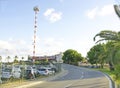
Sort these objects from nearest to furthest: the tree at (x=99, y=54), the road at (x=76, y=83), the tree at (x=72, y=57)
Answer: the road at (x=76, y=83) < the tree at (x=99, y=54) < the tree at (x=72, y=57)

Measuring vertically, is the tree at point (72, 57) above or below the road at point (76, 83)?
above

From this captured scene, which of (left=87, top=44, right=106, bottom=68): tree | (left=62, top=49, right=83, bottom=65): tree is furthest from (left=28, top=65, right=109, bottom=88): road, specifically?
(left=62, top=49, right=83, bottom=65): tree

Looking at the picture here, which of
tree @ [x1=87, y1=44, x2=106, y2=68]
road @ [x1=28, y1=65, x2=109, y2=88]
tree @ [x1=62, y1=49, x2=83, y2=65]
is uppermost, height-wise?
tree @ [x1=62, y1=49, x2=83, y2=65]

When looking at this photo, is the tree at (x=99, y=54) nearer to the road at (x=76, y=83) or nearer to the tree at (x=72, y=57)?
the road at (x=76, y=83)

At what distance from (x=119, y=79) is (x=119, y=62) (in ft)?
3.24

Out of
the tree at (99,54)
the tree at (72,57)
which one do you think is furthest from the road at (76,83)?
the tree at (72,57)

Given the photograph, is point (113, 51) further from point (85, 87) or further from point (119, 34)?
point (85, 87)

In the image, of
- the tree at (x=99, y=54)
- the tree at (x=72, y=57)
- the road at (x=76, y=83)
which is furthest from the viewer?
the tree at (x=72, y=57)

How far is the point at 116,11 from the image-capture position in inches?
808

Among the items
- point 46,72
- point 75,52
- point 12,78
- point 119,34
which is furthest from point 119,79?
point 75,52

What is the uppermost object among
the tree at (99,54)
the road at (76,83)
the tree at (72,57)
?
the tree at (72,57)

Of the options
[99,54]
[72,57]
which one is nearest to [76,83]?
[99,54]

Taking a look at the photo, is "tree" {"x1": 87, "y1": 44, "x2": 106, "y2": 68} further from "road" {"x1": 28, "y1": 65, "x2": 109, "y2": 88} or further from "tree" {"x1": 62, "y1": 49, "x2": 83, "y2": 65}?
"tree" {"x1": 62, "y1": 49, "x2": 83, "y2": 65}

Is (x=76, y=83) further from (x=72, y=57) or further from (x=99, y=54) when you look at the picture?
(x=72, y=57)
